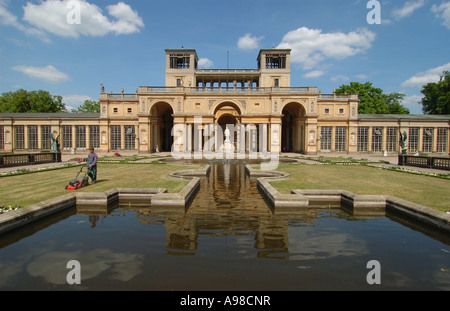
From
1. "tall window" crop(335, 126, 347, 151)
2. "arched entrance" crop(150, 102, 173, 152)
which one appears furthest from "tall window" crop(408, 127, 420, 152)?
"arched entrance" crop(150, 102, 173, 152)

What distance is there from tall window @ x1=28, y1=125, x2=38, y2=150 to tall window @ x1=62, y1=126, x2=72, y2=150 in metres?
4.43

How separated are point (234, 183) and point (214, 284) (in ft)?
31.5

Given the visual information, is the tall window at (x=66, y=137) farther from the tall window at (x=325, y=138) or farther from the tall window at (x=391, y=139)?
the tall window at (x=391, y=139)

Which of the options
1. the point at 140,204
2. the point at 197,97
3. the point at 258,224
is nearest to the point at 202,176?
the point at 140,204

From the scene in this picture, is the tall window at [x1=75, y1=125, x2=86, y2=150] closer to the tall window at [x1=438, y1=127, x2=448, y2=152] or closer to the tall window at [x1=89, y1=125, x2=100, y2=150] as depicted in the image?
the tall window at [x1=89, y1=125, x2=100, y2=150]

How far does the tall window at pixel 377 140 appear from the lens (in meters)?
43.3

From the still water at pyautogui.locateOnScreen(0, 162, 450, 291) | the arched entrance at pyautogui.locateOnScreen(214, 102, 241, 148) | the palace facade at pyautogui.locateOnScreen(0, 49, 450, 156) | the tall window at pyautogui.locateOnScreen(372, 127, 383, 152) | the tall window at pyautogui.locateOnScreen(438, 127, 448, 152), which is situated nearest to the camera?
the still water at pyautogui.locateOnScreen(0, 162, 450, 291)

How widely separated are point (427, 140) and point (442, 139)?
2.36 m

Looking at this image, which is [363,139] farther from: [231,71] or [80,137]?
[80,137]

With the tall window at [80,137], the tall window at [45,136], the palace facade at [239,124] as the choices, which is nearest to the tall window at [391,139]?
the palace facade at [239,124]

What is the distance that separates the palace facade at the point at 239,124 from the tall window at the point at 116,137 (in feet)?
0.57

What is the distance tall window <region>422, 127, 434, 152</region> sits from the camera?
42594mm

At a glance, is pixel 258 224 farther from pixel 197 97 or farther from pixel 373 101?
pixel 373 101
